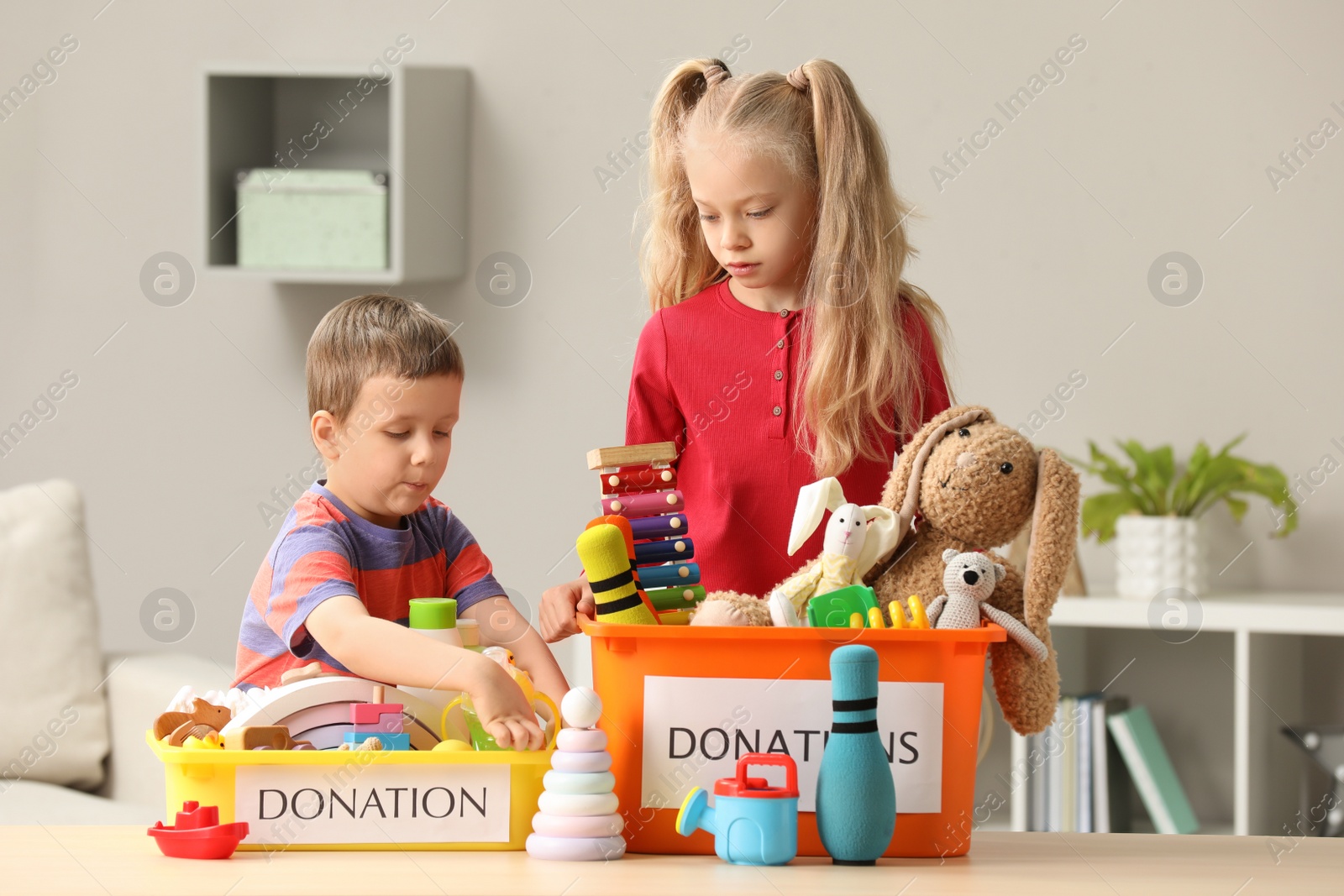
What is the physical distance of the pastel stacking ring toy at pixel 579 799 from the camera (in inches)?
29.6

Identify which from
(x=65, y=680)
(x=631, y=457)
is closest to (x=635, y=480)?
(x=631, y=457)

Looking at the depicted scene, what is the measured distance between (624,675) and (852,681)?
137mm

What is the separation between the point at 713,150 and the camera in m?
1.07

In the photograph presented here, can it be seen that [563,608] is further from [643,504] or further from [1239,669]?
[1239,669]

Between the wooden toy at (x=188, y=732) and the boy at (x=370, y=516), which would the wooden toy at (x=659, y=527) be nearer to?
the boy at (x=370, y=516)

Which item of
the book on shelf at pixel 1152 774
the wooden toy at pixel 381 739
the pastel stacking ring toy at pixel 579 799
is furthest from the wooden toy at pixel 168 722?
the book on shelf at pixel 1152 774

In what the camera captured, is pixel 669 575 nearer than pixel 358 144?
Yes

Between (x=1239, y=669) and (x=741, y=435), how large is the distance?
48.1 inches

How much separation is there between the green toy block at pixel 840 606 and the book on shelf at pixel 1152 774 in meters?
1.45

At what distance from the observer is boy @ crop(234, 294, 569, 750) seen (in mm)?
887

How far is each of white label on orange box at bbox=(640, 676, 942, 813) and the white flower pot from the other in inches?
57.5

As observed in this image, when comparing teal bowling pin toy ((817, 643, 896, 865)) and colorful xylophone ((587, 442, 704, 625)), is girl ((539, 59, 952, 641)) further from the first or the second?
teal bowling pin toy ((817, 643, 896, 865))

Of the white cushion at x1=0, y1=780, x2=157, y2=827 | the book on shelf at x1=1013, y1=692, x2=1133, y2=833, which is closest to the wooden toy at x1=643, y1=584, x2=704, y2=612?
the white cushion at x1=0, y1=780, x2=157, y2=827

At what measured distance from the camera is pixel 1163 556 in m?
2.12
